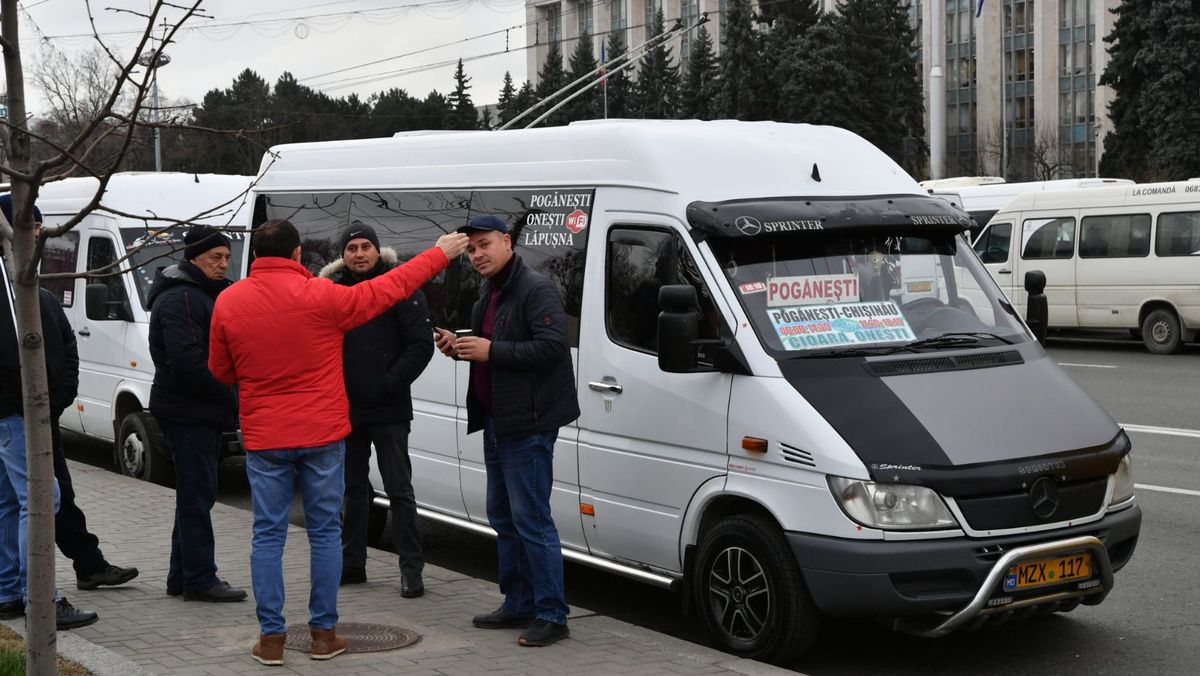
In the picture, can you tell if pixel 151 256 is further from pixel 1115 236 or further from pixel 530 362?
pixel 1115 236

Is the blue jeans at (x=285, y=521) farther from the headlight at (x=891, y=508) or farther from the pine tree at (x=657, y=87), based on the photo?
the pine tree at (x=657, y=87)

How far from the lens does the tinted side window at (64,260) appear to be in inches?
507

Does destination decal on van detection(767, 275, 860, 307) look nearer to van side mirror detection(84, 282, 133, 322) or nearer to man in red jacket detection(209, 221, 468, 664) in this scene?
man in red jacket detection(209, 221, 468, 664)

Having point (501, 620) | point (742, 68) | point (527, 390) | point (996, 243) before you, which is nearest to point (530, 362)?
point (527, 390)

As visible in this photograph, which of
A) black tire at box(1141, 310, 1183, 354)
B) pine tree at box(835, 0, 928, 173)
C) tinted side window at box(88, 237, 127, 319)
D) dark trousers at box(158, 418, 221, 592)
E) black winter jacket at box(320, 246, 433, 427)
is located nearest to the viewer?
dark trousers at box(158, 418, 221, 592)

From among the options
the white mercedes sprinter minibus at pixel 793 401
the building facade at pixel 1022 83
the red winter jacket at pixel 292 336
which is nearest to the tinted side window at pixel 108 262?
the white mercedes sprinter minibus at pixel 793 401

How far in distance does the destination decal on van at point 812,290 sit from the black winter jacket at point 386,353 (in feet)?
5.97

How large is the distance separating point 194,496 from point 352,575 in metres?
1.03

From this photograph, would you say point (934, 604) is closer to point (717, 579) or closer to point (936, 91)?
point (717, 579)

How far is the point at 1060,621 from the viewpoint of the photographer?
7.32 metres

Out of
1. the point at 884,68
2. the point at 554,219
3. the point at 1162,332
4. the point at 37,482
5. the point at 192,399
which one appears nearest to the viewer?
the point at 37,482

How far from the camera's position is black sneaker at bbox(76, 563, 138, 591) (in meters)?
7.36

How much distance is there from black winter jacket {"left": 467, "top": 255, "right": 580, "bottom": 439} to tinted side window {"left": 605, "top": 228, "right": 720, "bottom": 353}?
1.93ft

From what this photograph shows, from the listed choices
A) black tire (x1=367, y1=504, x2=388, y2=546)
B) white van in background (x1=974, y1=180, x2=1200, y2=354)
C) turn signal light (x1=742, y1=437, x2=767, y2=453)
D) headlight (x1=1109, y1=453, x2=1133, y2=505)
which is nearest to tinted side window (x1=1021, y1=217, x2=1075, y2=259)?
white van in background (x1=974, y1=180, x2=1200, y2=354)
